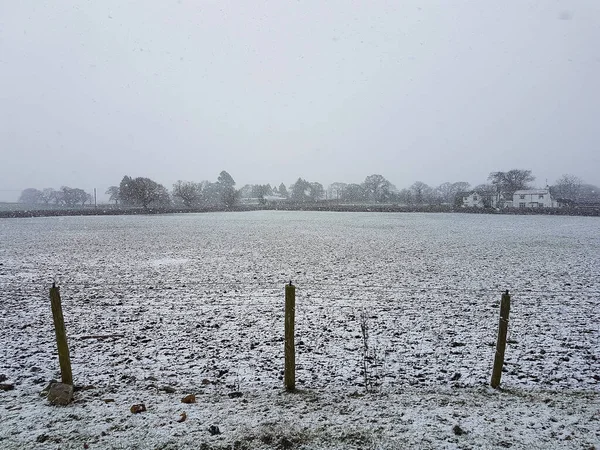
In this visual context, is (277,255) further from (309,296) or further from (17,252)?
(17,252)

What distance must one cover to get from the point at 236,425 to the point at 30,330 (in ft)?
20.8

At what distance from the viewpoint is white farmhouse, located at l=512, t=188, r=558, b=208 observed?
10631 centimetres

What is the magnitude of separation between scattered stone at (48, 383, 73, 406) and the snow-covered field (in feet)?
0.54

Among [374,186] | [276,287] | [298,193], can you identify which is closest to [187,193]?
[298,193]

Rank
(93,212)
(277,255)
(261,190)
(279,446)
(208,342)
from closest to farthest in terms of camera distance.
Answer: (279,446) → (208,342) → (277,255) → (93,212) → (261,190)

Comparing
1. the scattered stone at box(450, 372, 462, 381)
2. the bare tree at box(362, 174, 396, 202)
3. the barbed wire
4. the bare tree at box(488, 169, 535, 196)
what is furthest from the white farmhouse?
the scattered stone at box(450, 372, 462, 381)

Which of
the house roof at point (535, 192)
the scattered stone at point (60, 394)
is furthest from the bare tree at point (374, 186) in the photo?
the scattered stone at point (60, 394)

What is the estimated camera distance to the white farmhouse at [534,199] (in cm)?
10631

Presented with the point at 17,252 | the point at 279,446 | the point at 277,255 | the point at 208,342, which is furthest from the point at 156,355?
the point at 17,252

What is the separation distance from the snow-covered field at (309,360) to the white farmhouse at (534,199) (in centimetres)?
11023

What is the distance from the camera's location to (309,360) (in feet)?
21.4

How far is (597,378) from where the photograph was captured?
19.2 ft

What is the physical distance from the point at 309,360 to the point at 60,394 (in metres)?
3.81

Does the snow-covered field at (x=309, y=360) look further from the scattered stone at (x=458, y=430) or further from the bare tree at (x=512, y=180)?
the bare tree at (x=512, y=180)
